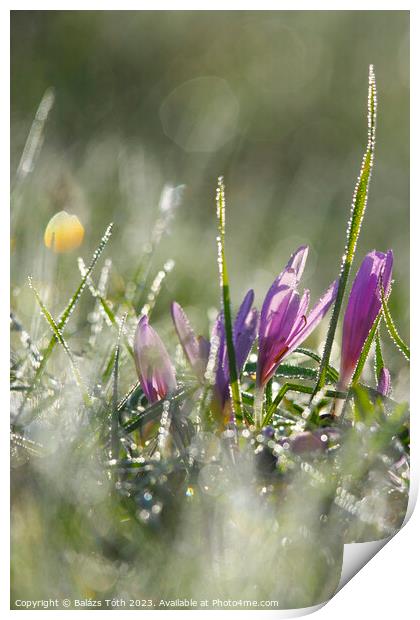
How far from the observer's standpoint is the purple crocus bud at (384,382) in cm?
31

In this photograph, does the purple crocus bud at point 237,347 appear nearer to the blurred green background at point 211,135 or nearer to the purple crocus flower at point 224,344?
the purple crocus flower at point 224,344

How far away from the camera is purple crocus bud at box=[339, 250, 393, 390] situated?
29 cm

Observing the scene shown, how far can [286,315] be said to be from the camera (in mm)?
290

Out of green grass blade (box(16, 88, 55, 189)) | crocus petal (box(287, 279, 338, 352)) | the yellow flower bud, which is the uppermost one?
green grass blade (box(16, 88, 55, 189))

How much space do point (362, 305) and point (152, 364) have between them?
3.2 inches

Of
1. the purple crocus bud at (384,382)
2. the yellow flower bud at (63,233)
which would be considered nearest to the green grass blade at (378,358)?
the purple crocus bud at (384,382)

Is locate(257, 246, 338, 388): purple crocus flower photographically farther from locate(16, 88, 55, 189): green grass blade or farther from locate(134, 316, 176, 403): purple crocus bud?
locate(16, 88, 55, 189): green grass blade

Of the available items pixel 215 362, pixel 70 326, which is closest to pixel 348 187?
pixel 70 326

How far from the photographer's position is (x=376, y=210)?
25.5 inches

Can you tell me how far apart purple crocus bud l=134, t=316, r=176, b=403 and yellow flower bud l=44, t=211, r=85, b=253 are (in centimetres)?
17

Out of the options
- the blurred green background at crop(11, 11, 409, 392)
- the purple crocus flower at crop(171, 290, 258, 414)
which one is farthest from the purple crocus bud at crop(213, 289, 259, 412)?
the blurred green background at crop(11, 11, 409, 392)

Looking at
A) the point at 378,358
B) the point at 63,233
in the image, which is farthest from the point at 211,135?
the point at 378,358
